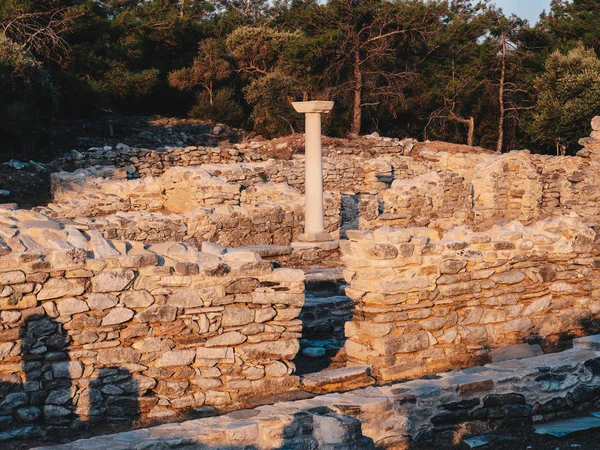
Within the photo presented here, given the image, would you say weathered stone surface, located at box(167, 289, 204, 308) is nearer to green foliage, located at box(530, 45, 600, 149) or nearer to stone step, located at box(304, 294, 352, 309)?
stone step, located at box(304, 294, 352, 309)

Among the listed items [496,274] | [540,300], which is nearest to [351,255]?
[496,274]

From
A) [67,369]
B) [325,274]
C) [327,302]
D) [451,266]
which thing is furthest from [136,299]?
[325,274]

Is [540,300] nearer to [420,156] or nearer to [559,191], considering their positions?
[559,191]

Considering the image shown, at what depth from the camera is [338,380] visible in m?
5.75

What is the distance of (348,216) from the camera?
14.2 meters

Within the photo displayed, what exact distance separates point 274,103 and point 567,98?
10625mm

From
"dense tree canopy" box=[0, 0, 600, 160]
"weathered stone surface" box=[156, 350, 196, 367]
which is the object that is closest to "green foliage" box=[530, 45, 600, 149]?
"dense tree canopy" box=[0, 0, 600, 160]

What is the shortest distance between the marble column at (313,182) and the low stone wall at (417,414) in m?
6.85

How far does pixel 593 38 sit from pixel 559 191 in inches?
514

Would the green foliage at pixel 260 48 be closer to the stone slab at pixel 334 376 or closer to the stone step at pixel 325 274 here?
the stone step at pixel 325 274

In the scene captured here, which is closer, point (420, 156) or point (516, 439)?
point (516, 439)

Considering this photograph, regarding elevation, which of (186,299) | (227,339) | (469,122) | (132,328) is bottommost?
(227,339)

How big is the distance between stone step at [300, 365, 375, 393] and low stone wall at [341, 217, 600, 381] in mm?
217

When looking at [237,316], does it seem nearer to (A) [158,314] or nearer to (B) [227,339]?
(B) [227,339]
